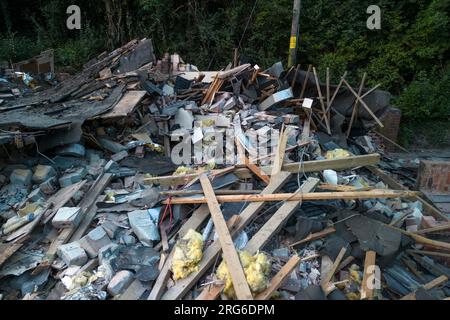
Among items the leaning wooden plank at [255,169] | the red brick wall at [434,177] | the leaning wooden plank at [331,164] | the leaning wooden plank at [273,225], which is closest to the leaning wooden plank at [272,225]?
the leaning wooden plank at [273,225]

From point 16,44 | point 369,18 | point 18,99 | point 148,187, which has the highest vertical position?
point 369,18

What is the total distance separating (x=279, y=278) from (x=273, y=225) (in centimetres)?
73

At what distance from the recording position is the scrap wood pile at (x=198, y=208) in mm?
3637

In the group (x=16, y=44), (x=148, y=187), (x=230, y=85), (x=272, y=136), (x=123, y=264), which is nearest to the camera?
(x=123, y=264)

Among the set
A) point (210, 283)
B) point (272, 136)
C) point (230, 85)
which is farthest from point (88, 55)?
point (210, 283)

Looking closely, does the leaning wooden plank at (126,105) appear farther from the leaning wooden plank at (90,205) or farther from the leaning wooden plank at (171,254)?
the leaning wooden plank at (171,254)

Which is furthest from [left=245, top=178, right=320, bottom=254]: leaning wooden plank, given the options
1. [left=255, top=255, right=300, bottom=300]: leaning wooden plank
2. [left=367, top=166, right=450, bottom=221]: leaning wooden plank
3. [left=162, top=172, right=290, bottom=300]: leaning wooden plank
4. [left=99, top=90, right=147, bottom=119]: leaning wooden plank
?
[left=99, top=90, right=147, bottom=119]: leaning wooden plank

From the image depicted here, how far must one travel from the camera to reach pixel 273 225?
4.04m

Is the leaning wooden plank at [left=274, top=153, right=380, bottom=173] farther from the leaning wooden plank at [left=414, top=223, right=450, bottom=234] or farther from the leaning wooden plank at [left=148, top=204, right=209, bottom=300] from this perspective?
the leaning wooden plank at [left=148, top=204, right=209, bottom=300]

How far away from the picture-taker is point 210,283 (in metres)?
3.52

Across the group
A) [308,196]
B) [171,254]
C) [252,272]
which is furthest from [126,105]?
[252,272]

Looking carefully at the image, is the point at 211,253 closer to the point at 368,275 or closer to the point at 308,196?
the point at 308,196

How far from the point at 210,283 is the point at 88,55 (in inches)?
453
